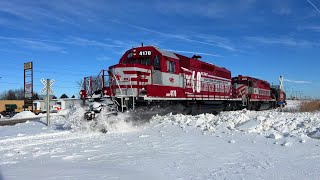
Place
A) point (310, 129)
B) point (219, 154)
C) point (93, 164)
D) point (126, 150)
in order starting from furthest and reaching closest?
1. point (310, 129)
2. point (126, 150)
3. point (219, 154)
4. point (93, 164)

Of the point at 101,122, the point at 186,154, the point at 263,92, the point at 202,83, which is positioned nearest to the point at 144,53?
the point at 101,122

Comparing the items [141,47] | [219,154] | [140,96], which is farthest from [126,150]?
[141,47]

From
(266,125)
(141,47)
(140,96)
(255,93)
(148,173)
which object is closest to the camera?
(148,173)

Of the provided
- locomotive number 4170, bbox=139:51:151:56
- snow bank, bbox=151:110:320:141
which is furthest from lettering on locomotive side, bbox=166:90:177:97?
snow bank, bbox=151:110:320:141

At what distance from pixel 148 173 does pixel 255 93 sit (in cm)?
2666

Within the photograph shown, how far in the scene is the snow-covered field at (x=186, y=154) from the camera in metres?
5.56

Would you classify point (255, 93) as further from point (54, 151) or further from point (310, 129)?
point (54, 151)

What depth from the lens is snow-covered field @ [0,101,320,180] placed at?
219 inches

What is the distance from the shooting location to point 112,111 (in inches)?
486

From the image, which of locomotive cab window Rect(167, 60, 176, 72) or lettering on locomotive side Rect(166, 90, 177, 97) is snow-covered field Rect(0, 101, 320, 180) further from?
locomotive cab window Rect(167, 60, 176, 72)

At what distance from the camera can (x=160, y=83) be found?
14.6 metres

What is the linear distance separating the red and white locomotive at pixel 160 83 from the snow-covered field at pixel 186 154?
7.68 feet

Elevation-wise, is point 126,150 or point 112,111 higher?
point 112,111

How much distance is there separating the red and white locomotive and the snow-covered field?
2.34m
